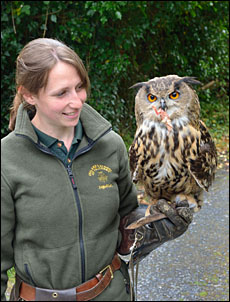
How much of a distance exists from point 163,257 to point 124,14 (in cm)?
290

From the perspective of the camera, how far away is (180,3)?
5.74 m

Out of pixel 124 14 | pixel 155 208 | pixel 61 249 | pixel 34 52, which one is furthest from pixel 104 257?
pixel 124 14

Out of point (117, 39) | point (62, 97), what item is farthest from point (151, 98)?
point (117, 39)

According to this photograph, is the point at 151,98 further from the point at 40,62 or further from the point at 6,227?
the point at 6,227

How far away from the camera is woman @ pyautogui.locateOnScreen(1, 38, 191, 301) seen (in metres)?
1.47

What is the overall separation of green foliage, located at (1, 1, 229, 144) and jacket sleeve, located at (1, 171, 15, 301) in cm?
316

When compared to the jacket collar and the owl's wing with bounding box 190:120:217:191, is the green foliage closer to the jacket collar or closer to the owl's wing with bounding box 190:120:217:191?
the owl's wing with bounding box 190:120:217:191

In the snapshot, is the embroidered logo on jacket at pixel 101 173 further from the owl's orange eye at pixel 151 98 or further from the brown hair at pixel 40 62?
the owl's orange eye at pixel 151 98

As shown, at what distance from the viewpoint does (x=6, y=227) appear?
1.47 m

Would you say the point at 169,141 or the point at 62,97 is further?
the point at 169,141

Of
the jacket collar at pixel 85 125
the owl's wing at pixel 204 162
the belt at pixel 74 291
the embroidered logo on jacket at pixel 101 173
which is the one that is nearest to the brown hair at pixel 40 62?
the jacket collar at pixel 85 125

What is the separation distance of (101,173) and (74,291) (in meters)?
0.43

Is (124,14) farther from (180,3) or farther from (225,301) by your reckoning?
(225,301)

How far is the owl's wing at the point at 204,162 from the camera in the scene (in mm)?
2271
